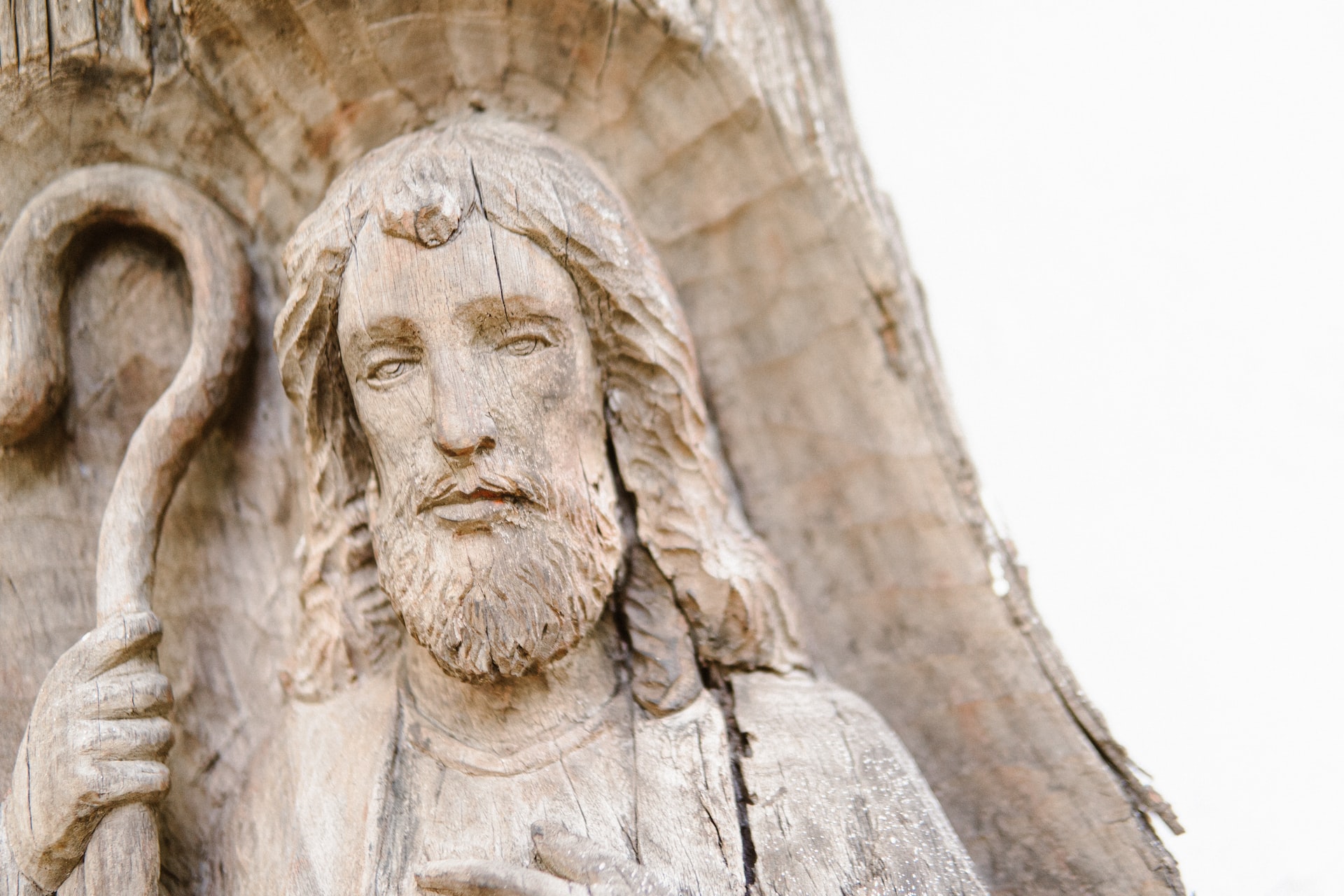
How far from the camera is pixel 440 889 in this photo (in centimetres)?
158

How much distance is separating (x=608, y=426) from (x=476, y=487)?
37 centimetres

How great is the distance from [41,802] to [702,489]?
4.07 feet

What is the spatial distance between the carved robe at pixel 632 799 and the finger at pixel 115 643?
0.34m

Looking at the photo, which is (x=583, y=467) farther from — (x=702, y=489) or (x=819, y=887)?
(x=819, y=887)

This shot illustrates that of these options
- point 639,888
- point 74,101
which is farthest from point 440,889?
point 74,101

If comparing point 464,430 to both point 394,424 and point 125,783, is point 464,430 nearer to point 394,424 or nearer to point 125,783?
point 394,424

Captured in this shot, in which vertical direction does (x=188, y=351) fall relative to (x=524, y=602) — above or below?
above

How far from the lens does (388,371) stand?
1833 millimetres

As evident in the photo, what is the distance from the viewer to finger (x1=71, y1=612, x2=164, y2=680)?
1.76 m

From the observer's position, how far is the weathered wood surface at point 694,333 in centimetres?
201

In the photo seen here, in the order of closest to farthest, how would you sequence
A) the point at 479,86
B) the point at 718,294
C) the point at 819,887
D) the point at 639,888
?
the point at 639,888 → the point at 819,887 → the point at 479,86 → the point at 718,294

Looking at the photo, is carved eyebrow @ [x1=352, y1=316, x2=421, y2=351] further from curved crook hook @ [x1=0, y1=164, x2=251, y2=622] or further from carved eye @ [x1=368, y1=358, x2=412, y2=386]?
curved crook hook @ [x1=0, y1=164, x2=251, y2=622]

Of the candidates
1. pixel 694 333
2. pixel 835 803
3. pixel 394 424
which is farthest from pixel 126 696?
pixel 694 333

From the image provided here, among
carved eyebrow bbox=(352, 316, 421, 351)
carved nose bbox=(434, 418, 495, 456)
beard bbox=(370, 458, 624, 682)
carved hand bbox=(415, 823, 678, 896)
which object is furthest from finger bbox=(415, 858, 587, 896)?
carved eyebrow bbox=(352, 316, 421, 351)
